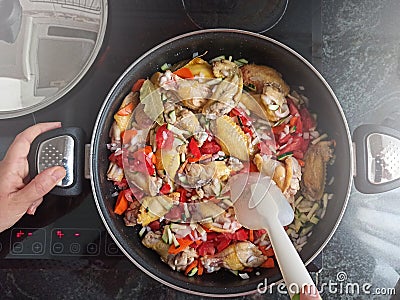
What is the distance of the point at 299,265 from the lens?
0.91m

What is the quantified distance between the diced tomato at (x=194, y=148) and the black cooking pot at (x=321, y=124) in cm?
16

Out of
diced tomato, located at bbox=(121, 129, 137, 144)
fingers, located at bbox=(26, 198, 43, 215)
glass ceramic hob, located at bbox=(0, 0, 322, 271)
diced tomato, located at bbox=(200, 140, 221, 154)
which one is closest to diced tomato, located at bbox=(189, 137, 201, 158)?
diced tomato, located at bbox=(200, 140, 221, 154)

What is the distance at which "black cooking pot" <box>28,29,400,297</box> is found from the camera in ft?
3.49

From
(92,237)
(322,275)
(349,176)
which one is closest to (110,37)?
(92,237)

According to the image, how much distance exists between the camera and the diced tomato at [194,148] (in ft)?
3.56

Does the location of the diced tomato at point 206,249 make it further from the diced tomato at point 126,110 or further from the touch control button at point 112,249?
the diced tomato at point 126,110

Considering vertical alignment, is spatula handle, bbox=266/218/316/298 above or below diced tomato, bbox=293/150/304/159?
below

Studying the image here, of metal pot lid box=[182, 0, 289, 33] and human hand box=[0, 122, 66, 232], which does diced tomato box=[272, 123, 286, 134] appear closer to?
metal pot lid box=[182, 0, 289, 33]

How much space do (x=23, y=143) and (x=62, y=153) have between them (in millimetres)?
82

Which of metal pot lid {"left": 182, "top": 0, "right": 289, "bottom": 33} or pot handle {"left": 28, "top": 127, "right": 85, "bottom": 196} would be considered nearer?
pot handle {"left": 28, "top": 127, "right": 85, "bottom": 196}

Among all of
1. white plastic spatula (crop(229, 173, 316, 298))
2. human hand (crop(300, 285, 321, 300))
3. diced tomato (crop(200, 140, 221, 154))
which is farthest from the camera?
diced tomato (crop(200, 140, 221, 154))

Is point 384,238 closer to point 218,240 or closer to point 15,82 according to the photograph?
point 218,240

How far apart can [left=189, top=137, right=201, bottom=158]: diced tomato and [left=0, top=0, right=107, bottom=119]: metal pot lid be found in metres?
0.28

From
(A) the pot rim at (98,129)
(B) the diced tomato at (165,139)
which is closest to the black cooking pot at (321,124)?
(A) the pot rim at (98,129)
